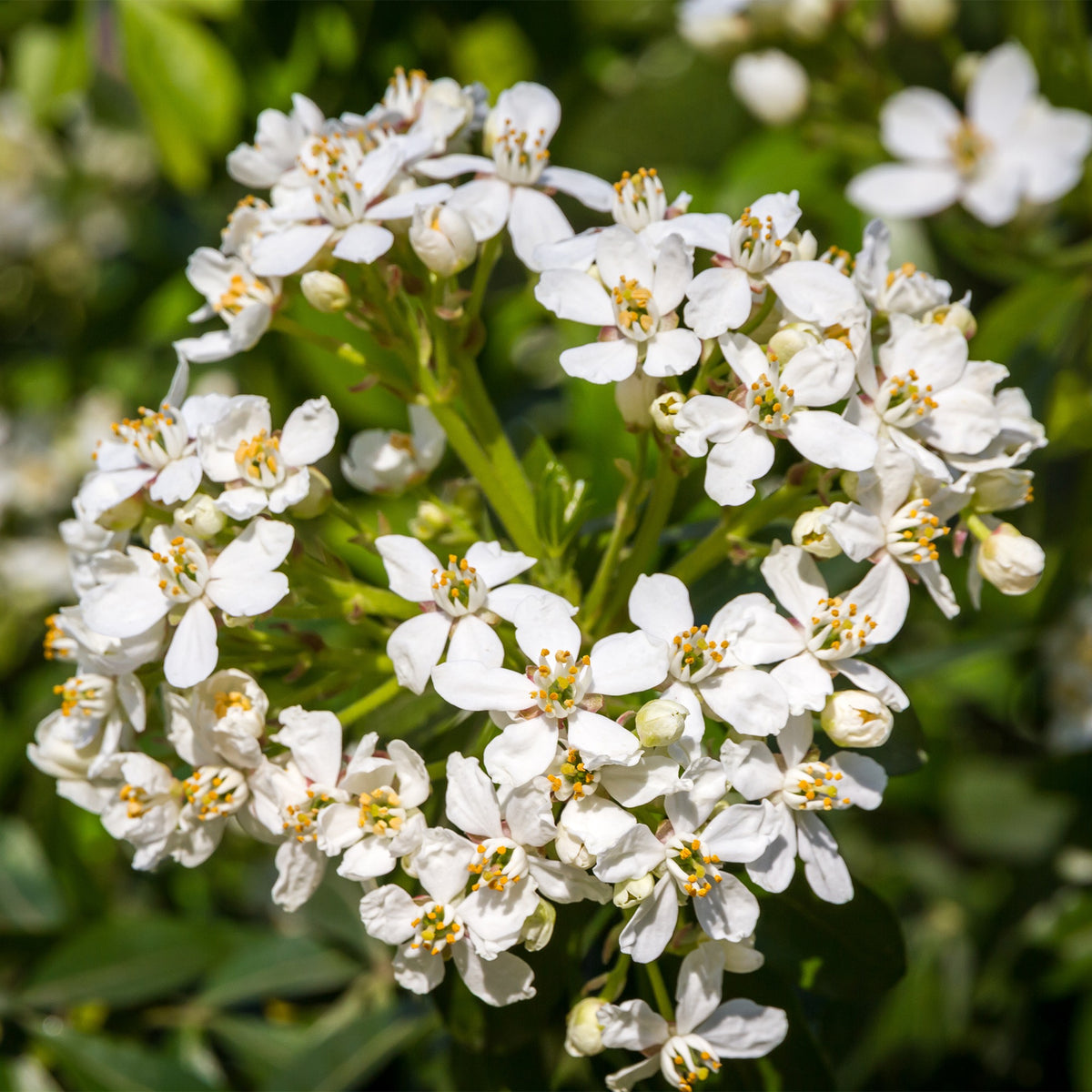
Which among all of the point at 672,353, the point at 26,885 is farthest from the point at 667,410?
the point at 26,885

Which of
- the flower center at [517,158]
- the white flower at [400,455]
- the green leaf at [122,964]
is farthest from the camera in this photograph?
the green leaf at [122,964]

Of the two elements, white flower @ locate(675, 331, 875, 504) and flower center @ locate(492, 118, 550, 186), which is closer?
white flower @ locate(675, 331, 875, 504)

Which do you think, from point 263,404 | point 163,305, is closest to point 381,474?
point 263,404

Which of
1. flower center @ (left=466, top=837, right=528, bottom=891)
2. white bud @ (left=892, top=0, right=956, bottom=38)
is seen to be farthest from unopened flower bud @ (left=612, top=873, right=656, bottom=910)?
white bud @ (left=892, top=0, right=956, bottom=38)

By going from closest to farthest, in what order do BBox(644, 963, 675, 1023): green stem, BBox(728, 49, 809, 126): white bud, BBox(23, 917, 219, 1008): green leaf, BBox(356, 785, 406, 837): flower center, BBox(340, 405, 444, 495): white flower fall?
1. BBox(356, 785, 406, 837): flower center
2. BBox(644, 963, 675, 1023): green stem
3. BBox(340, 405, 444, 495): white flower
4. BBox(23, 917, 219, 1008): green leaf
5. BBox(728, 49, 809, 126): white bud

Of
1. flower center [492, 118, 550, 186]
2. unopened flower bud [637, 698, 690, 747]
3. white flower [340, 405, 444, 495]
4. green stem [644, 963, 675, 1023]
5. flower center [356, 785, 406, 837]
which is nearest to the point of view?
unopened flower bud [637, 698, 690, 747]

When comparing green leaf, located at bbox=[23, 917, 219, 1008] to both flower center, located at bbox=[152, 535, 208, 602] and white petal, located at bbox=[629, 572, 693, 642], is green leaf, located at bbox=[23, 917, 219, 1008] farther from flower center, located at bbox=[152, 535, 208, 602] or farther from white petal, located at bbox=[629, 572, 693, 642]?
white petal, located at bbox=[629, 572, 693, 642]

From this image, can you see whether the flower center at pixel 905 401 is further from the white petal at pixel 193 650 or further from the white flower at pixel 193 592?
the white petal at pixel 193 650

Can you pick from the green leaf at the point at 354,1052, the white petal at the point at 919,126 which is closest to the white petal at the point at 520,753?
the green leaf at the point at 354,1052
